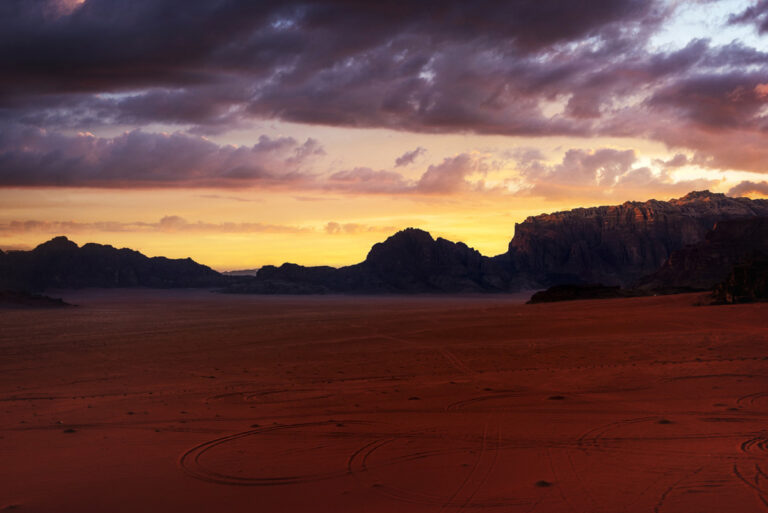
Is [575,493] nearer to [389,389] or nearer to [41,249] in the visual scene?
[389,389]

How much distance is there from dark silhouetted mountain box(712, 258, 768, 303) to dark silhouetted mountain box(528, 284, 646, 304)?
18741 millimetres

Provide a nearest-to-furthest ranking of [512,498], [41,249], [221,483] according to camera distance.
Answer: [512,498] → [221,483] → [41,249]

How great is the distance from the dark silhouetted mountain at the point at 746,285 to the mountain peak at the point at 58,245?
138 metres

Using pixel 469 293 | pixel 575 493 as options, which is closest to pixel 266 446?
pixel 575 493

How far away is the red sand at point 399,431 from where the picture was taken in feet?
20.1

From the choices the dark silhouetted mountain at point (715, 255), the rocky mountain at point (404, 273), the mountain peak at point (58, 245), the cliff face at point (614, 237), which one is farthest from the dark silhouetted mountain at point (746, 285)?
the mountain peak at point (58, 245)

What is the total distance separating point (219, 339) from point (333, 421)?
18.8m

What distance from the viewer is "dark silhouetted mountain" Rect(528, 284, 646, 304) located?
53.8m

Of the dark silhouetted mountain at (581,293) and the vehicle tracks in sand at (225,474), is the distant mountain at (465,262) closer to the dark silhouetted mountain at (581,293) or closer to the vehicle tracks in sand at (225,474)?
the dark silhouetted mountain at (581,293)

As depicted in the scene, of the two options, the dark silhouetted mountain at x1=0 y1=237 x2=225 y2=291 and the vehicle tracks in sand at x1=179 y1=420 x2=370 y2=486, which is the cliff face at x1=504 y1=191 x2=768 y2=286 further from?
the vehicle tracks in sand at x1=179 y1=420 x2=370 y2=486

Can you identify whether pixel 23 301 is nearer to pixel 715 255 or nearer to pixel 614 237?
pixel 715 255

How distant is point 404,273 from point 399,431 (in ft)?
391

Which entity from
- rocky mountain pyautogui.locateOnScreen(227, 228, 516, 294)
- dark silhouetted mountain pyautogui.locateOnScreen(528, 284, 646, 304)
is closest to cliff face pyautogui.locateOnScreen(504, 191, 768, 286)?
rocky mountain pyautogui.locateOnScreen(227, 228, 516, 294)

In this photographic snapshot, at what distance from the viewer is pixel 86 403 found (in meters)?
11.7
